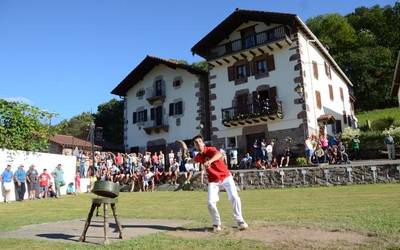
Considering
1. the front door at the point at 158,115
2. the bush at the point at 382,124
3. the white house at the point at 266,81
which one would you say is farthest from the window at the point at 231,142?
the bush at the point at 382,124

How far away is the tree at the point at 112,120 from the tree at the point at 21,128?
2722 cm

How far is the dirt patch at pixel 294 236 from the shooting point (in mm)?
6184

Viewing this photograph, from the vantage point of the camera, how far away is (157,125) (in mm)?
36562

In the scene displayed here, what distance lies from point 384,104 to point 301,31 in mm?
26022

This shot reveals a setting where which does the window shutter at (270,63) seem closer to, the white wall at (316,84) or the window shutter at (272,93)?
the window shutter at (272,93)

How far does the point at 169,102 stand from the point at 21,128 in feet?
49.0

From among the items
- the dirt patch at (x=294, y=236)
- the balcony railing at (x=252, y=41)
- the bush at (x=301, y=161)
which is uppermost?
the balcony railing at (x=252, y=41)

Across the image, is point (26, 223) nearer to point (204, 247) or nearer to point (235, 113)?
point (204, 247)

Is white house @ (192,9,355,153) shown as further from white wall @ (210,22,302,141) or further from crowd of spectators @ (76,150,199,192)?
crowd of spectators @ (76,150,199,192)

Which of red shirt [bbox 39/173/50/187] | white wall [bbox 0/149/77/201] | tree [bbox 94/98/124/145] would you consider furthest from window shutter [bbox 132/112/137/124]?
red shirt [bbox 39/173/50/187]

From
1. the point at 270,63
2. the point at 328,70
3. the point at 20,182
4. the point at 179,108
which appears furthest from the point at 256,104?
the point at 20,182

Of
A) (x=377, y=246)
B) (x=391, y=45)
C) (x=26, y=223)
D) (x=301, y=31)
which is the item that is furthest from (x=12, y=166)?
(x=391, y=45)

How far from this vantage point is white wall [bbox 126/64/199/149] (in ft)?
115

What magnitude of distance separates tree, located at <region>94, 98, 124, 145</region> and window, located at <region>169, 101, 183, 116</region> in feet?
56.7
